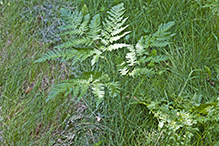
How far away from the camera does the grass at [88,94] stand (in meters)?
1.91

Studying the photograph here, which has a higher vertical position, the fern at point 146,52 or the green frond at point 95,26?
the green frond at point 95,26

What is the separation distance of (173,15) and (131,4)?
0.55 meters

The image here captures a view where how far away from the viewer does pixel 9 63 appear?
2338 millimetres

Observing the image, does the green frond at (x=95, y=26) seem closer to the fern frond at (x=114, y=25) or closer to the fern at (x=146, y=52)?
the fern frond at (x=114, y=25)

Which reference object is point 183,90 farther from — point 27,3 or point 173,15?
point 27,3

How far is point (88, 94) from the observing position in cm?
213

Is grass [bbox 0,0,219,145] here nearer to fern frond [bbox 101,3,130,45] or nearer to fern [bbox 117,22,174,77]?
fern [bbox 117,22,174,77]

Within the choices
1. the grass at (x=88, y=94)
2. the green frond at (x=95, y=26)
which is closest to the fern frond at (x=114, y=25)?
the green frond at (x=95, y=26)

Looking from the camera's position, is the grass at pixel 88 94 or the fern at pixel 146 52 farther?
the grass at pixel 88 94

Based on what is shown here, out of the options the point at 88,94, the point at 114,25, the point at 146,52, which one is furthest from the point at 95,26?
the point at 88,94

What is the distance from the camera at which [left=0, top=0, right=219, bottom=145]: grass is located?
1911 mm

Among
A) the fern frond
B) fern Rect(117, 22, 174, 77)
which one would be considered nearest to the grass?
fern Rect(117, 22, 174, 77)

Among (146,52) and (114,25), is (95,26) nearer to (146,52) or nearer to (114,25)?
(114,25)

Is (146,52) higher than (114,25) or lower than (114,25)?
lower
